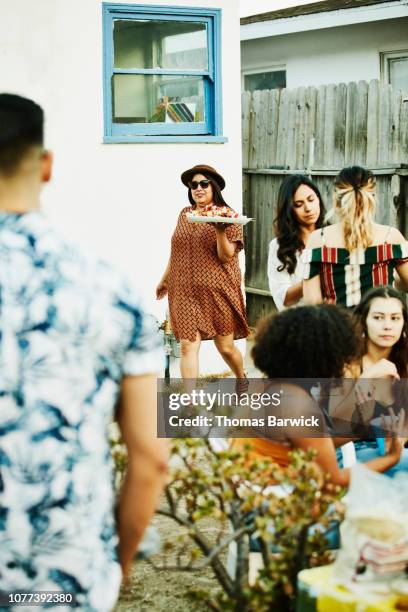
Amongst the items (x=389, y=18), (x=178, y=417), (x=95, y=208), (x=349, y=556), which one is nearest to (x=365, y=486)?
(x=349, y=556)

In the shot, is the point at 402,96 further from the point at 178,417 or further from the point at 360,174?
the point at 178,417

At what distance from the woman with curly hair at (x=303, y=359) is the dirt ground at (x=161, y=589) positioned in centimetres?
87

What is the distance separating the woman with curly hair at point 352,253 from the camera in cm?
574

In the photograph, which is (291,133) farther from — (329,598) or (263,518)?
(329,598)

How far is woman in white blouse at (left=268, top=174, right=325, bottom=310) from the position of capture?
6469 mm

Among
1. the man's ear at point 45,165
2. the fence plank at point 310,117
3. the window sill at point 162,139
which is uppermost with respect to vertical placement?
the fence plank at point 310,117

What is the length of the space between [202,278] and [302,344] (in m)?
3.93

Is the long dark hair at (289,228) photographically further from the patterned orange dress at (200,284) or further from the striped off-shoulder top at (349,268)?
the patterned orange dress at (200,284)

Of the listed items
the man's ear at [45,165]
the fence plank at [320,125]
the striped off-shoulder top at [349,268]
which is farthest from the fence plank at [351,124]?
the man's ear at [45,165]

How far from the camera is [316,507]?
139 inches

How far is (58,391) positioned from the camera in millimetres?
Result: 2281

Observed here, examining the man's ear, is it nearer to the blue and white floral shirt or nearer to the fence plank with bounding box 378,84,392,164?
the blue and white floral shirt

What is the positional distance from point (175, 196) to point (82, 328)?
22.2 feet

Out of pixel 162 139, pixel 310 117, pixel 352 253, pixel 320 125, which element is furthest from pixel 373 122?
pixel 352 253
